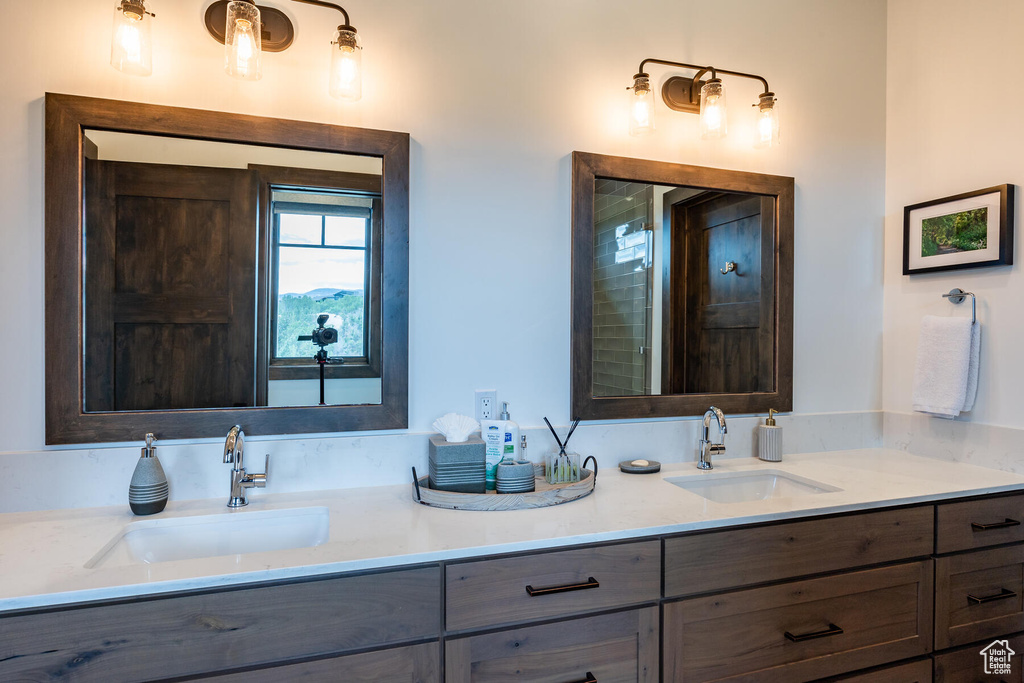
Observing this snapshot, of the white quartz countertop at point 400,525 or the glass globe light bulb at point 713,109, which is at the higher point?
the glass globe light bulb at point 713,109

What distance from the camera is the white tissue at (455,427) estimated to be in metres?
1.49

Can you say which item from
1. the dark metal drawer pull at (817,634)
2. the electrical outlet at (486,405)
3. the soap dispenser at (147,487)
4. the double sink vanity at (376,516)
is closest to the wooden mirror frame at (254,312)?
the double sink vanity at (376,516)

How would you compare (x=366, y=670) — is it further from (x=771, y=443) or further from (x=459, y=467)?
(x=771, y=443)

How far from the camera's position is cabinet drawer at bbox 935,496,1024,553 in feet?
5.00

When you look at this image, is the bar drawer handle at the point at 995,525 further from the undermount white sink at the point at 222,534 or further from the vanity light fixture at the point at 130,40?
the vanity light fixture at the point at 130,40

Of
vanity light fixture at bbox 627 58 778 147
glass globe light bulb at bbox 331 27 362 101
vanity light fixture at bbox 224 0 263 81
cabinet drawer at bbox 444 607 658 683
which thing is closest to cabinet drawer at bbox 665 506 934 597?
cabinet drawer at bbox 444 607 658 683

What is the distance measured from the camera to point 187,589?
980 millimetres

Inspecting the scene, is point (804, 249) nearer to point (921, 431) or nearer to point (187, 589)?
point (921, 431)

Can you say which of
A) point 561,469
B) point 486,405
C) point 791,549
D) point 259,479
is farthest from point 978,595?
point 259,479

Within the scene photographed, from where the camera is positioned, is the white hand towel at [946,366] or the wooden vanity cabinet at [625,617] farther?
the white hand towel at [946,366]

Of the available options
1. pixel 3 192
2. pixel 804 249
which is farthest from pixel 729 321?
pixel 3 192

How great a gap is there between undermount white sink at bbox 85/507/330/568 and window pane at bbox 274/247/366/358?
0.43m

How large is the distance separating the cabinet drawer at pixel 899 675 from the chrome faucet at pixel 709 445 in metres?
0.64

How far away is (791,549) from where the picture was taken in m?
1.37
